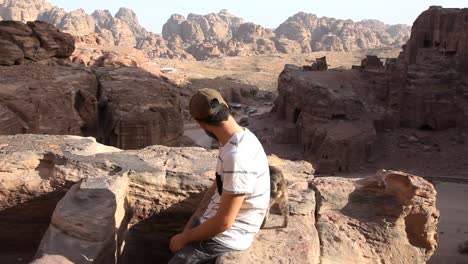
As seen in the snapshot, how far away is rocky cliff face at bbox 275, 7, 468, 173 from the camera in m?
21.0

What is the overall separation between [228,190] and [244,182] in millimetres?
112

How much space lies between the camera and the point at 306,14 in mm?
92125

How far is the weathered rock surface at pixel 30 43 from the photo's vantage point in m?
15.0

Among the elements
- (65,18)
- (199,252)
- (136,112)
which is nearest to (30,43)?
(136,112)

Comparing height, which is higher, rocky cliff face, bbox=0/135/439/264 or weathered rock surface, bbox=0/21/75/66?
weathered rock surface, bbox=0/21/75/66

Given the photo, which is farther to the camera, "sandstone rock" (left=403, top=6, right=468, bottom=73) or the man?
"sandstone rock" (left=403, top=6, right=468, bottom=73)

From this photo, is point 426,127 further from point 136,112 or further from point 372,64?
point 136,112

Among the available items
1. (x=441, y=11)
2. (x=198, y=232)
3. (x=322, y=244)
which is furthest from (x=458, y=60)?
(x=198, y=232)

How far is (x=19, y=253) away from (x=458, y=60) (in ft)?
71.3

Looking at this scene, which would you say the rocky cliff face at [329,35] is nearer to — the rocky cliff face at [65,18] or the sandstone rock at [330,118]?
the rocky cliff face at [65,18]

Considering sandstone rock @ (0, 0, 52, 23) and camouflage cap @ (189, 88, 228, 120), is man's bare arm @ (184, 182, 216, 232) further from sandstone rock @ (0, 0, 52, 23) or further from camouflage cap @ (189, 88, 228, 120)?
sandstone rock @ (0, 0, 52, 23)

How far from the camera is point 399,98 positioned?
2241 centimetres

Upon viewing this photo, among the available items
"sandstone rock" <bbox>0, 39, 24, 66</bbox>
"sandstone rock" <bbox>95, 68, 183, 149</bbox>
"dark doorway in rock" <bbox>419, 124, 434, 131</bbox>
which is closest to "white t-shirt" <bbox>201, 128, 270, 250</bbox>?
"sandstone rock" <bbox>95, 68, 183, 149</bbox>

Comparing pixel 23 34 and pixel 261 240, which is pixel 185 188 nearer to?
pixel 261 240
